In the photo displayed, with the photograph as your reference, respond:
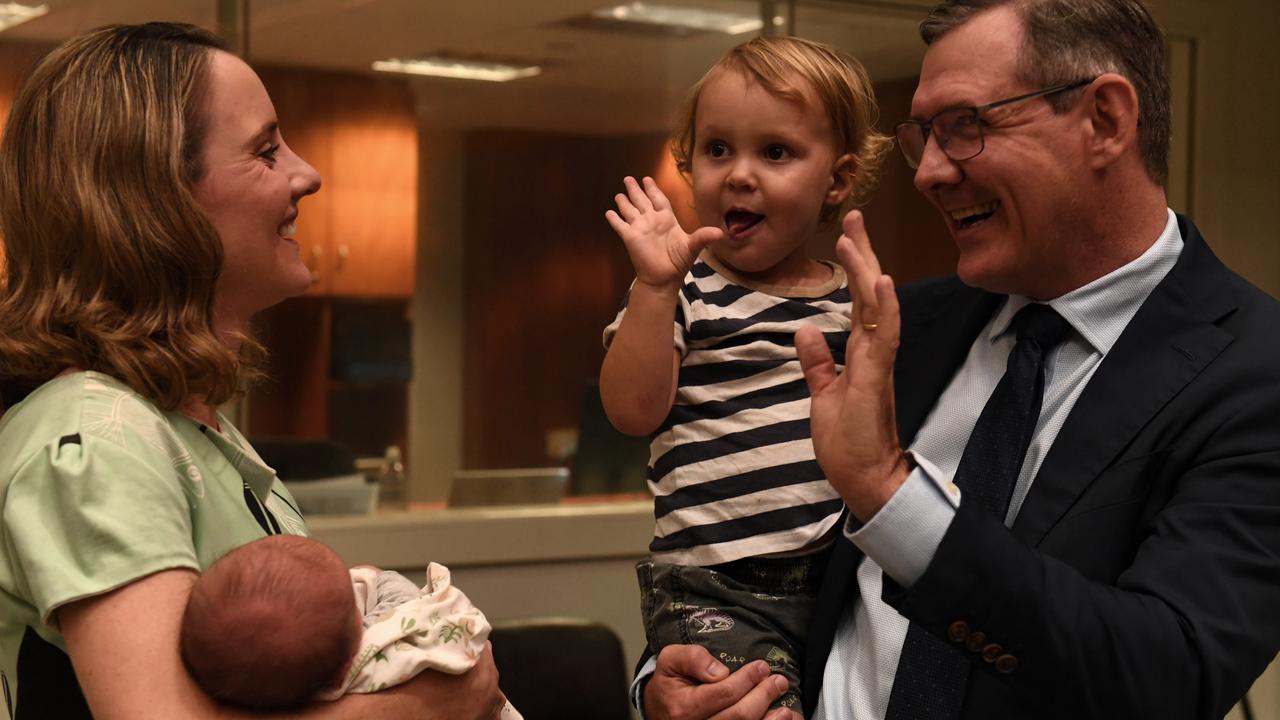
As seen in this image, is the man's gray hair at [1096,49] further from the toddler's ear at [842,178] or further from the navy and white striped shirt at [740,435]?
the navy and white striped shirt at [740,435]

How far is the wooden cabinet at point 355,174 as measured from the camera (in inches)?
182

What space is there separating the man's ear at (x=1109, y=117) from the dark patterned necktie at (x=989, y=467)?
0.77 ft

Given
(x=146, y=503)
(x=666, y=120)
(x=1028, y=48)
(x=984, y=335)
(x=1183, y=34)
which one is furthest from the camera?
(x=1183, y=34)

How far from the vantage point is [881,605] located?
6.32 feet

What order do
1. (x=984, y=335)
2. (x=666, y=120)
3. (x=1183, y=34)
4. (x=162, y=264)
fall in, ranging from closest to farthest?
(x=162, y=264), (x=984, y=335), (x=666, y=120), (x=1183, y=34)

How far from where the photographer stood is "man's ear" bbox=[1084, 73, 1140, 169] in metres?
1.88

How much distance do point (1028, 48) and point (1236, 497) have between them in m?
0.69

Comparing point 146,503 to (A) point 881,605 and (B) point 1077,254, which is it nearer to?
(A) point 881,605

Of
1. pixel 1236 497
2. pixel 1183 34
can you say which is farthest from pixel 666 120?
pixel 1236 497

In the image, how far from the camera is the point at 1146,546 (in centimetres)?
164

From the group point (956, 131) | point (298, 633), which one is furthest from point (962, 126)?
point (298, 633)

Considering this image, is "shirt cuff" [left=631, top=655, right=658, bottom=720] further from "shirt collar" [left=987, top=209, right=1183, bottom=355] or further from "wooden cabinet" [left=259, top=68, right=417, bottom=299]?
"wooden cabinet" [left=259, top=68, right=417, bottom=299]

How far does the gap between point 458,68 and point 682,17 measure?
0.89m

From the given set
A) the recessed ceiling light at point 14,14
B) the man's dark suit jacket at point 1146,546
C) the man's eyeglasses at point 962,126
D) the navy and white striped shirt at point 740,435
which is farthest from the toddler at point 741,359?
the recessed ceiling light at point 14,14
